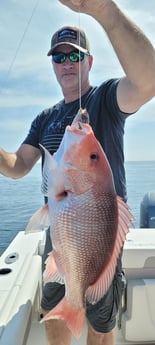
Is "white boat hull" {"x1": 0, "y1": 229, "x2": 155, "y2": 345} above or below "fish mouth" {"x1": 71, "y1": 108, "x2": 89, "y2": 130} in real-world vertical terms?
below

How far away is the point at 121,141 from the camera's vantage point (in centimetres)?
175

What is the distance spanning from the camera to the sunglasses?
181cm

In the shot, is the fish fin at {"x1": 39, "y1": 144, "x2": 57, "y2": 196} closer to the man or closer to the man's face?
the man

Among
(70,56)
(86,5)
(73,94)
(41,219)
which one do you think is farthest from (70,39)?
(41,219)

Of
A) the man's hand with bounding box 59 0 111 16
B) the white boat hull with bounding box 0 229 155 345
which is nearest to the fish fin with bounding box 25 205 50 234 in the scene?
the man's hand with bounding box 59 0 111 16

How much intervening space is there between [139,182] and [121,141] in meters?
5.42

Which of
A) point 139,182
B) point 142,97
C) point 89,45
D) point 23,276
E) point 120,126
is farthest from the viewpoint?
point 139,182

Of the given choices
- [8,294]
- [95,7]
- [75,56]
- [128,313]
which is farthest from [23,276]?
[95,7]

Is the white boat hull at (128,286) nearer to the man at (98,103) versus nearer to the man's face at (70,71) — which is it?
the man at (98,103)

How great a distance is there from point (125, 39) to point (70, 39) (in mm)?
611

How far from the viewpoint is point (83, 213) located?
3.80 ft

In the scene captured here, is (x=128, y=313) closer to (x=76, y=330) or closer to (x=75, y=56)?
(x=76, y=330)

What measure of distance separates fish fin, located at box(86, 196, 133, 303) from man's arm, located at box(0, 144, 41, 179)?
98 centimetres

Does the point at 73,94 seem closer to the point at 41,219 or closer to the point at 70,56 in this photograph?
the point at 70,56
